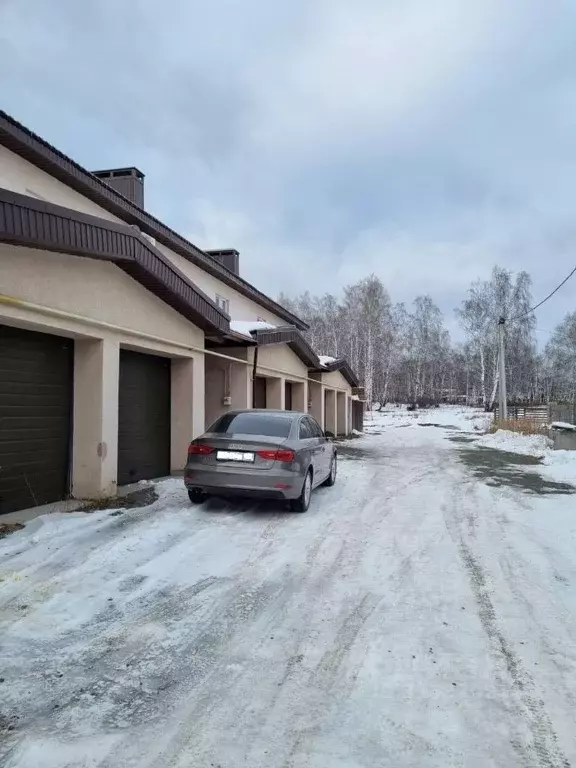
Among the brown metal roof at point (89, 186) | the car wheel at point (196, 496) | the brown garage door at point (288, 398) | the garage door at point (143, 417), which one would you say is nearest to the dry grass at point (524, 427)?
the brown garage door at point (288, 398)

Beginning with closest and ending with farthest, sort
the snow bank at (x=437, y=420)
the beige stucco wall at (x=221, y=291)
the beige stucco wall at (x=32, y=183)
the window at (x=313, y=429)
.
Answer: the window at (x=313, y=429)
the beige stucco wall at (x=32, y=183)
the beige stucco wall at (x=221, y=291)
the snow bank at (x=437, y=420)

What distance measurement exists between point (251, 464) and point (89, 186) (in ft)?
25.8

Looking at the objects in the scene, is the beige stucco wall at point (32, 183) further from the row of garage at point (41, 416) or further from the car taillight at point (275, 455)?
the car taillight at point (275, 455)

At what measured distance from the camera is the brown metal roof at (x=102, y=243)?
5906 millimetres

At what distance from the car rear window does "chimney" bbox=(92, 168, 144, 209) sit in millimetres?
11405

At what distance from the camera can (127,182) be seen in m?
17.0

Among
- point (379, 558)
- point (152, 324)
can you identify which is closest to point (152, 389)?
point (152, 324)

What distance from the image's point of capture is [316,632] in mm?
3828

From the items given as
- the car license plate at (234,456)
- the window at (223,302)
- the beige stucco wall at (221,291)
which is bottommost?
the car license plate at (234,456)

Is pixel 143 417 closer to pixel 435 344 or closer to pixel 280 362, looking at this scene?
pixel 280 362

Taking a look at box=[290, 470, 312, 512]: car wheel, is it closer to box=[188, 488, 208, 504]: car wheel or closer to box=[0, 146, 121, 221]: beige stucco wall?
box=[188, 488, 208, 504]: car wheel

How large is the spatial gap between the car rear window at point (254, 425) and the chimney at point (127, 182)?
11.4 meters

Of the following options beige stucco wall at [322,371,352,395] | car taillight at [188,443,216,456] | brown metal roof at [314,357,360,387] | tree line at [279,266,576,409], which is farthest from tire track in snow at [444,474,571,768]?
tree line at [279,266,576,409]

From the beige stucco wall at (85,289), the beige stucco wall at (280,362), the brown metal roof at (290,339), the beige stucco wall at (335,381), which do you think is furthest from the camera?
the beige stucco wall at (335,381)
